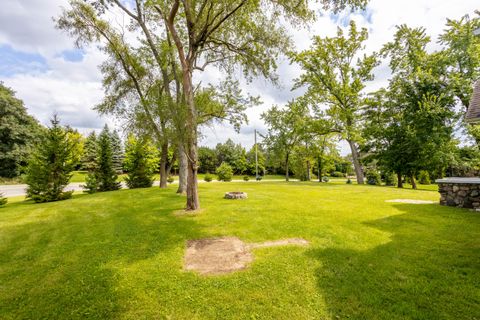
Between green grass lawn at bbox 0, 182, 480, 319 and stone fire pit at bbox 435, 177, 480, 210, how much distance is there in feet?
3.41

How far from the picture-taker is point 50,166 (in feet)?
36.9

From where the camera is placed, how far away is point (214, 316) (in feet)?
8.99

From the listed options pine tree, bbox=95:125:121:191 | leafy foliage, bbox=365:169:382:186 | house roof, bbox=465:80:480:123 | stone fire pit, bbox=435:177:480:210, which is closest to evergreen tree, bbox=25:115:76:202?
pine tree, bbox=95:125:121:191

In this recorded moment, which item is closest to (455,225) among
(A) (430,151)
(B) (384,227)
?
(B) (384,227)

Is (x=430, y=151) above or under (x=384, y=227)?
above

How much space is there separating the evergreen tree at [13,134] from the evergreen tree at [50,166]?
19.0 m

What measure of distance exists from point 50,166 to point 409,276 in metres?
A: 15.6

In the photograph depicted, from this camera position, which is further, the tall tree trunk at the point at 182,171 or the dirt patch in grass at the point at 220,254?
the tall tree trunk at the point at 182,171

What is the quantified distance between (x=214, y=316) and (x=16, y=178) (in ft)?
117

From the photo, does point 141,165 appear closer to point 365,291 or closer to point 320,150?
point 365,291

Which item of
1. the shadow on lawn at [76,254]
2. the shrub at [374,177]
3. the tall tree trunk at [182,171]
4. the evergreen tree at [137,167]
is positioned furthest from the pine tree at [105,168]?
the shrub at [374,177]

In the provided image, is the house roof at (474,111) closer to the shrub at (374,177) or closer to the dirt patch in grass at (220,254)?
the dirt patch in grass at (220,254)

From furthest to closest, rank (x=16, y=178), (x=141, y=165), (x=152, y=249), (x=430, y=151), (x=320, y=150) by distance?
(x=320, y=150) → (x=16, y=178) → (x=141, y=165) → (x=430, y=151) → (x=152, y=249)

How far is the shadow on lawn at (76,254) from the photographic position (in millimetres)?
3062
